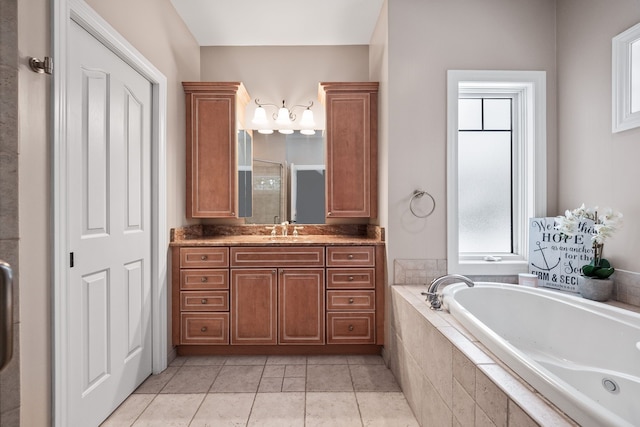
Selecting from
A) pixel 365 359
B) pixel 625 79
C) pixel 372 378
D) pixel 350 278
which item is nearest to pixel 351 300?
pixel 350 278

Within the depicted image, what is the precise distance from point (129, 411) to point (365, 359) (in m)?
1.53

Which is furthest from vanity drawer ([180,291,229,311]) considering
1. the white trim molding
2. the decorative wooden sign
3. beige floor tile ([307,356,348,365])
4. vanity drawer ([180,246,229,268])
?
the white trim molding

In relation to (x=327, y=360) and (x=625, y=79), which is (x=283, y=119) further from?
(x=625, y=79)

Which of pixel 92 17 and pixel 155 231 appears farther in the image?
pixel 155 231

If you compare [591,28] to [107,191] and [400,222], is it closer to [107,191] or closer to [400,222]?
[400,222]

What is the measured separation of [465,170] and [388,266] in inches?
36.1

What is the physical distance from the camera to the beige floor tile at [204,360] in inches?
103

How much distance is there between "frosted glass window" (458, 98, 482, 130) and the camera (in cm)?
269

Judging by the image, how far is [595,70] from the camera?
216 centimetres

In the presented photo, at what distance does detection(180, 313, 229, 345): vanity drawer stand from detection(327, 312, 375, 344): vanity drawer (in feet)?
2.53

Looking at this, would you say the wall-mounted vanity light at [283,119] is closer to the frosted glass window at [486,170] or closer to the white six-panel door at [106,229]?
the white six-panel door at [106,229]

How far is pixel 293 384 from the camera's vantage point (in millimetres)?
2305

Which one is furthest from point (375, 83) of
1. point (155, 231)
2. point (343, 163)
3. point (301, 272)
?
point (155, 231)

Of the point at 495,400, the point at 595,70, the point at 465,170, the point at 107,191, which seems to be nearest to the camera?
the point at 495,400
